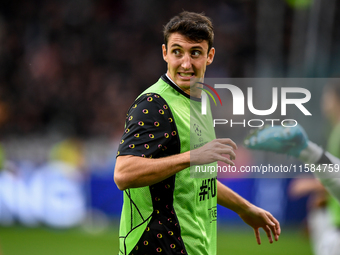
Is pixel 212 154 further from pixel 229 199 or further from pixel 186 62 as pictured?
pixel 229 199

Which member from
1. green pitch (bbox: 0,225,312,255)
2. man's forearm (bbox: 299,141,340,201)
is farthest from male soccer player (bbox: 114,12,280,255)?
green pitch (bbox: 0,225,312,255)

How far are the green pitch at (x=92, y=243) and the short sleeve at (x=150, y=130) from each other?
4961 mm

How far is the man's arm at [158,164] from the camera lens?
238cm

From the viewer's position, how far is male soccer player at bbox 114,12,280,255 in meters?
2.40

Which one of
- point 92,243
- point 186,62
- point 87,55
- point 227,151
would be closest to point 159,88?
point 186,62

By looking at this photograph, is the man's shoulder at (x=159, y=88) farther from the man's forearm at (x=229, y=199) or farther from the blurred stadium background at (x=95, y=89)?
the blurred stadium background at (x=95, y=89)

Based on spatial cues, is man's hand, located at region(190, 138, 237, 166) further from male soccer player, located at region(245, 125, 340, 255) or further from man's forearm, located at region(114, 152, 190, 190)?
male soccer player, located at region(245, 125, 340, 255)

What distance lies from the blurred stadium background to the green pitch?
0.06 feet

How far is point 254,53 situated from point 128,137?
10915 mm

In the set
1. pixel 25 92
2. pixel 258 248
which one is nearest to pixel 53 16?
pixel 25 92

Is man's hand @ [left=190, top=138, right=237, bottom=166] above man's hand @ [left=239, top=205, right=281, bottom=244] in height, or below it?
above

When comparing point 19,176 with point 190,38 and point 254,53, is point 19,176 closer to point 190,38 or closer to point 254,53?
point 190,38

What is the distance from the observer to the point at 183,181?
8.68ft

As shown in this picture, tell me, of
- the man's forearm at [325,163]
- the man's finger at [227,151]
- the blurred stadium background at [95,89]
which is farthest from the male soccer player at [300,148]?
the blurred stadium background at [95,89]
